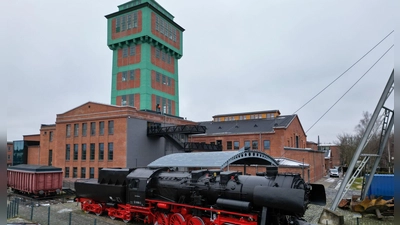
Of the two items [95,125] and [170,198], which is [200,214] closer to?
[170,198]

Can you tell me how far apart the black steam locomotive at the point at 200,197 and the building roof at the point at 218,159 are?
8.62 feet

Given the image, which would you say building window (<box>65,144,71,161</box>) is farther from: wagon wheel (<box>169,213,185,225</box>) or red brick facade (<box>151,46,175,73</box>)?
wagon wheel (<box>169,213,185,225</box>)

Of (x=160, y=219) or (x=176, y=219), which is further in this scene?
(x=160, y=219)

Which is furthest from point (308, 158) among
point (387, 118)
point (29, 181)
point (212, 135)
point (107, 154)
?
point (29, 181)

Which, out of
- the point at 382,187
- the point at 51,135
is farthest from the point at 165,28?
the point at 382,187

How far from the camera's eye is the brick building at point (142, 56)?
4281 cm

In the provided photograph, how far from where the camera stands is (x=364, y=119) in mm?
63312

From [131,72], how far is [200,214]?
34.1 m

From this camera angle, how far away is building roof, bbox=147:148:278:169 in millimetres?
16917

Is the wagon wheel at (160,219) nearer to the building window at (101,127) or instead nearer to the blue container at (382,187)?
the blue container at (382,187)

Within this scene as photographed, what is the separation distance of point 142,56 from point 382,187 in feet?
113

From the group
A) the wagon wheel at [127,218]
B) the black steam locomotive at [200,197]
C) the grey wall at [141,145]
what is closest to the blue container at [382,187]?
the black steam locomotive at [200,197]

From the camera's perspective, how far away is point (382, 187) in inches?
865

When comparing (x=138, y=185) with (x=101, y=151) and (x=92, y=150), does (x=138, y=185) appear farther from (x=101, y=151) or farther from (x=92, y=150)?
(x=92, y=150)
